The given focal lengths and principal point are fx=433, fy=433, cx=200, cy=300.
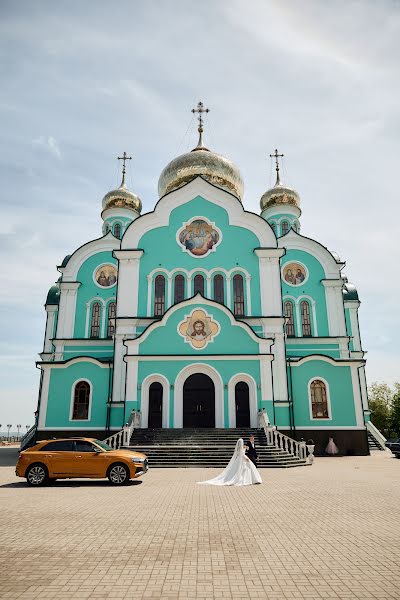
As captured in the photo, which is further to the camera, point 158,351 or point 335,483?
point 158,351

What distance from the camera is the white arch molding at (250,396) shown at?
20.2 m

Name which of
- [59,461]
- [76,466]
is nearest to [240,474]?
[76,466]

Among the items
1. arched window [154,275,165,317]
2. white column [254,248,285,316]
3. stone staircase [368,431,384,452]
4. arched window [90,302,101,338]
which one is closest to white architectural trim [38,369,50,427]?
arched window [90,302,101,338]

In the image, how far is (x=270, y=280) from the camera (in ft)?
78.1

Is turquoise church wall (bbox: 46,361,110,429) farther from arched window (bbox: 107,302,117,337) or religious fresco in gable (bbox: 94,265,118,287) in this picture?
religious fresco in gable (bbox: 94,265,118,287)

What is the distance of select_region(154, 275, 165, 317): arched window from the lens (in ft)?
77.4

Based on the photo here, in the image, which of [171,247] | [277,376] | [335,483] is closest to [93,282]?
[171,247]

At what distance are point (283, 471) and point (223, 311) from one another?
8.70 metres

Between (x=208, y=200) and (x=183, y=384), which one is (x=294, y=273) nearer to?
(x=208, y=200)

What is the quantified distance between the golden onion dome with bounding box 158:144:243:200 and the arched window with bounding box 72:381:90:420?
47.5 ft

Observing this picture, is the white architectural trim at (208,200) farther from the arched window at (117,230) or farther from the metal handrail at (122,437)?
the metal handrail at (122,437)

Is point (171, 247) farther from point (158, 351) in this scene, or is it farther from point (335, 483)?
point (335, 483)

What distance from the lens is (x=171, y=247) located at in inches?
970

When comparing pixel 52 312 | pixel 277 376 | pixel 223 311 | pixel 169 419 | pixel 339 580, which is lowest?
pixel 339 580
